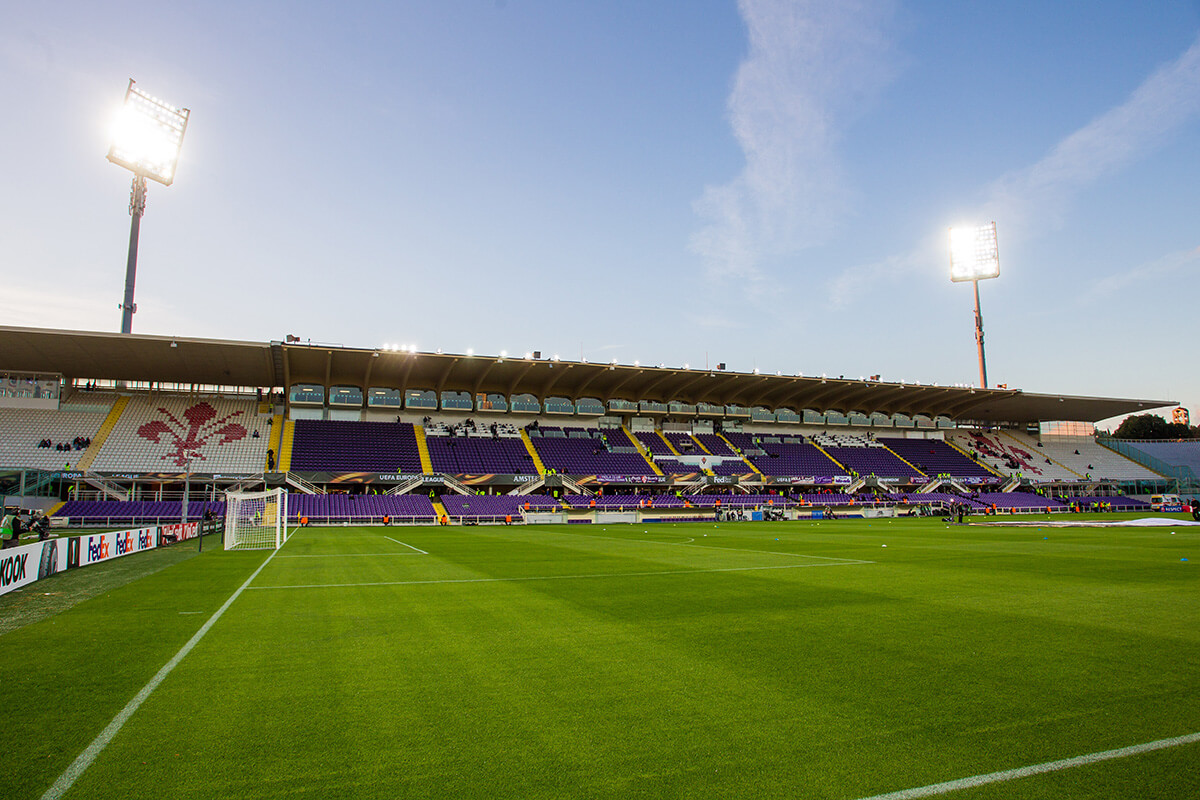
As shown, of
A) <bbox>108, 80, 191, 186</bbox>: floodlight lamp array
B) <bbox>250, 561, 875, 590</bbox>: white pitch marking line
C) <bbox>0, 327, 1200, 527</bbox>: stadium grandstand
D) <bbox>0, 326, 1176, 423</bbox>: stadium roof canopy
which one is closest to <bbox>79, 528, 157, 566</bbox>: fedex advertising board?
<bbox>250, 561, 875, 590</bbox>: white pitch marking line

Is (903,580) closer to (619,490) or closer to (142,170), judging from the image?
(619,490)

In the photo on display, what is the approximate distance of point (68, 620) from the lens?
30.9ft

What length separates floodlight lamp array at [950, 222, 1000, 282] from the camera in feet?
194

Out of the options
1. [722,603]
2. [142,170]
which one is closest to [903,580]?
[722,603]

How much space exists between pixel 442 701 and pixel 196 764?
6.17 feet

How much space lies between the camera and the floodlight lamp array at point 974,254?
5900 cm

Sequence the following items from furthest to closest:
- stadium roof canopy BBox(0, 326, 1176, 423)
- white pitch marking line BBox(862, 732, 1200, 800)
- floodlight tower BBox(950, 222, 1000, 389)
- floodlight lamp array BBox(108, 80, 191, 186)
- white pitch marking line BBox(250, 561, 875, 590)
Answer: floodlight tower BBox(950, 222, 1000, 389) < stadium roof canopy BBox(0, 326, 1176, 423) < floodlight lamp array BBox(108, 80, 191, 186) < white pitch marking line BBox(250, 561, 875, 590) < white pitch marking line BBox(862, 732, 1200, 800)

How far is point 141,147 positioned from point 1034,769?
169 ft

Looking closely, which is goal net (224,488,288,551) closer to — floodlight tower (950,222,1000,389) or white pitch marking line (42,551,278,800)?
white pitch marking line (42,551,278,800)

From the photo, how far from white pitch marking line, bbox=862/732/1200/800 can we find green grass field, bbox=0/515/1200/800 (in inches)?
2.2

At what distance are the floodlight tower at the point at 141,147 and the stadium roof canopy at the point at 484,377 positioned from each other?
4087 mm

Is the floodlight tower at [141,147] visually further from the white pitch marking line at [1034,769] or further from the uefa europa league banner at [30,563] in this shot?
the white pitch marking line at [1034,769]

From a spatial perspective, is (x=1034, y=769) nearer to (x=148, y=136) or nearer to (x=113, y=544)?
(x=113, y=544)

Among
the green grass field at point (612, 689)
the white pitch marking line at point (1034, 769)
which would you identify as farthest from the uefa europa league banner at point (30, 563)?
the white pitch marking line at point (1034, 769)
